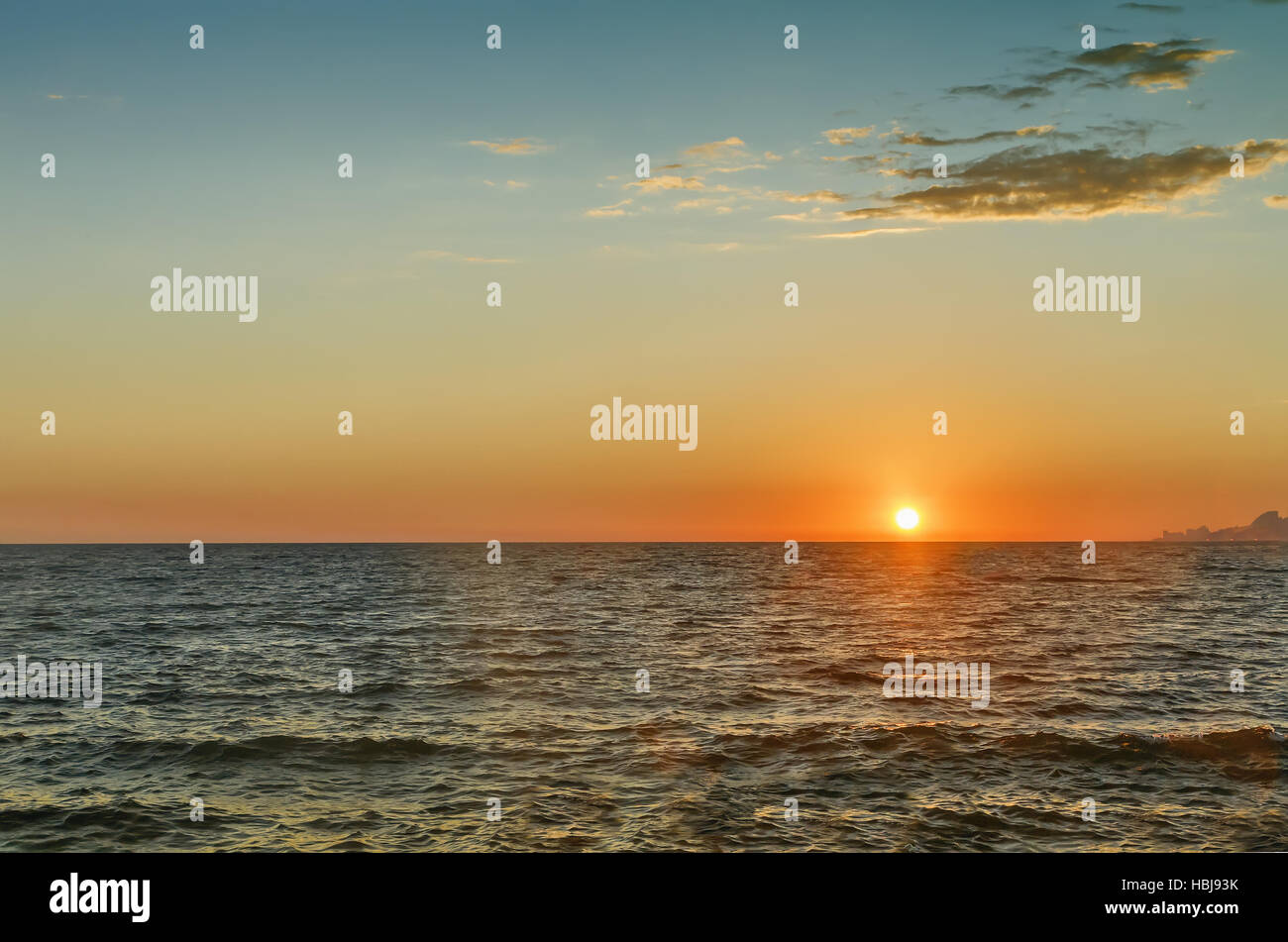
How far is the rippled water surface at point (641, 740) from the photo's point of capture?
1633cm

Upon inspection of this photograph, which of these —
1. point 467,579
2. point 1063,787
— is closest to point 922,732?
point 1063,787

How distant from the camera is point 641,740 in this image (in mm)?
22375

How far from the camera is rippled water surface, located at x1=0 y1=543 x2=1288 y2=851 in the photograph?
16.3m
